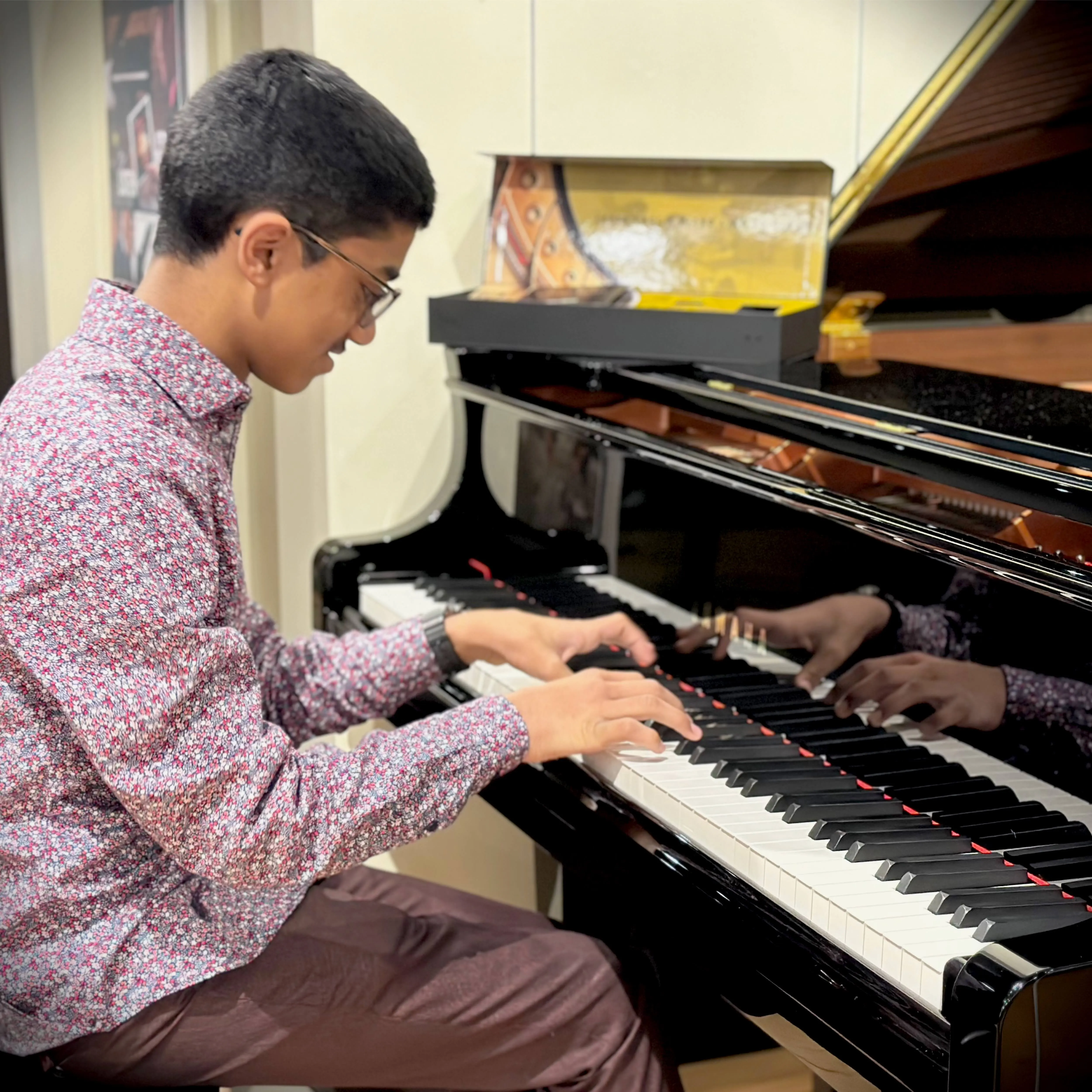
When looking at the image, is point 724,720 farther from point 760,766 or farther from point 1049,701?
point 1049,701

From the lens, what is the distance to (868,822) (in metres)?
1.37

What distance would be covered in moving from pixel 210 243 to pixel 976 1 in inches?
79.6

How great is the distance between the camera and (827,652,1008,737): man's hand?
1.49 meters

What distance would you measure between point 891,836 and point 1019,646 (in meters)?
0.26

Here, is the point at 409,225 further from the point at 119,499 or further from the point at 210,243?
the point at 119,499

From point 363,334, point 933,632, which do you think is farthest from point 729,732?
point 363,334

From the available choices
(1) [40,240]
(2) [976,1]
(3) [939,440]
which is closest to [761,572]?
(3) [939,440]

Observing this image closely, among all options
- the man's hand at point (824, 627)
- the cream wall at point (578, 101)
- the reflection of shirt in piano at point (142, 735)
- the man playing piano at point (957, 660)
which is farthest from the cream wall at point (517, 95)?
the reflection of shirt in piano at point (142, 735)

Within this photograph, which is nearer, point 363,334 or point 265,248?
point 265,248

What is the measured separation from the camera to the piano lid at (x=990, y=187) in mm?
2377

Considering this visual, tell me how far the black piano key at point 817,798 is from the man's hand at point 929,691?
0.16 meters

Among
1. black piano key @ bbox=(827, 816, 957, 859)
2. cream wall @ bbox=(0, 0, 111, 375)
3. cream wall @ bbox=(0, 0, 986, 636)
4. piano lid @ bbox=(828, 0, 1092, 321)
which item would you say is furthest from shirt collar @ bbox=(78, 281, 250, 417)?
cream wall @ bbox=(0, 0, 111, 375)

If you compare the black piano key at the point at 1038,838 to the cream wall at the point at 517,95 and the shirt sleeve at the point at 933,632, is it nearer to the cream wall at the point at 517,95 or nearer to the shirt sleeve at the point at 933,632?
the shirt sleeve at the point at 933,632

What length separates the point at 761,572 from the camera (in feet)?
5.93
